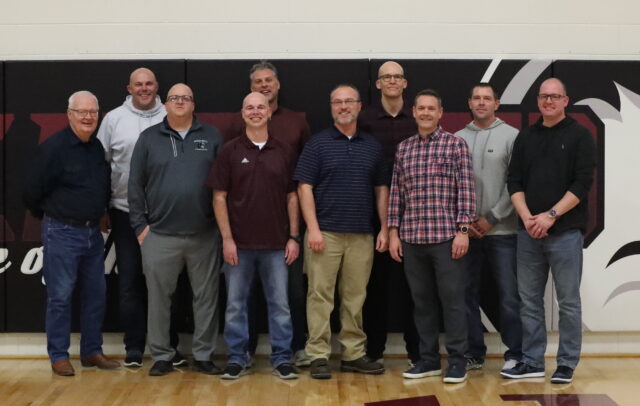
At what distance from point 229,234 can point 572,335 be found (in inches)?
76.3

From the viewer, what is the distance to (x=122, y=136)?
4961 mm

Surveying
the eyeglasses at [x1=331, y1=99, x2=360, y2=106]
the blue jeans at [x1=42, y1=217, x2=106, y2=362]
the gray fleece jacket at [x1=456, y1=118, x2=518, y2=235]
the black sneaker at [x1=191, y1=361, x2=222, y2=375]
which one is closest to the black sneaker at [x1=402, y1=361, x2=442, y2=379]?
the gray fleece jacket at [x1=456, y1=118, x2=518, y2=235]

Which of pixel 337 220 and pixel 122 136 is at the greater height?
pixel 122 136

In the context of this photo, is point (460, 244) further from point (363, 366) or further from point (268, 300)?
point (268, 300)

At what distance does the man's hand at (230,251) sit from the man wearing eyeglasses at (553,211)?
1.54m

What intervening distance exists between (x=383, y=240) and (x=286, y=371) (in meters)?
0.90

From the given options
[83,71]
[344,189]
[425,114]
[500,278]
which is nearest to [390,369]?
[500,278]

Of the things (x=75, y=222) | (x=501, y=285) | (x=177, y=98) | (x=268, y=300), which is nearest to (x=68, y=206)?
(x=75, y=222)

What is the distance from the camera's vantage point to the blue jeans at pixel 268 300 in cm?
465

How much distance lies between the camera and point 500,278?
4.79 m

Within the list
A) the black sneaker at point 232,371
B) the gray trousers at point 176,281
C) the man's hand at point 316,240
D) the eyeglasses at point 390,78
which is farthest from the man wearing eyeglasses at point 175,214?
the eyeglasses at point 390,78

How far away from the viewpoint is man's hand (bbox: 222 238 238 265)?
4.59 metres

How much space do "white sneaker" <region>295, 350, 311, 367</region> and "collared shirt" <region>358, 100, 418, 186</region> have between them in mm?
1204
